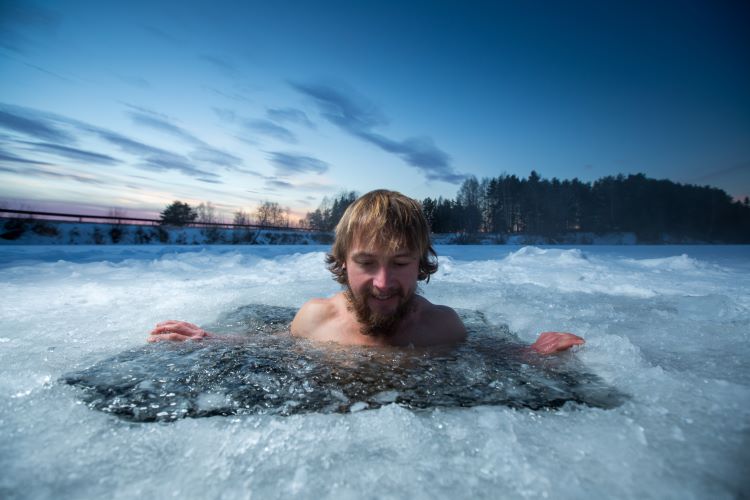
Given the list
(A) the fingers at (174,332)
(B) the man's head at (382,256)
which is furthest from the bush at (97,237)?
(B) the man's head at (382,256)

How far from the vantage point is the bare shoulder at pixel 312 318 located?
2.39 m

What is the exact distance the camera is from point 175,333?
2.16 meters

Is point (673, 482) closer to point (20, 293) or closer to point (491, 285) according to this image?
point (491, 285)

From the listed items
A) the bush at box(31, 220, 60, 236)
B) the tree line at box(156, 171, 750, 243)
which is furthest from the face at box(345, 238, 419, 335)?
the tree line at box(156, 171, 750, 243)

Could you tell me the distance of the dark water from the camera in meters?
1.30

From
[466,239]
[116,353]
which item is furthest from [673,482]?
[466,239]

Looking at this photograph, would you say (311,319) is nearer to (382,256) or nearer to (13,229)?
(382,256)

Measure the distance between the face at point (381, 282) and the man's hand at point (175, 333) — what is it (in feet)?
3.54

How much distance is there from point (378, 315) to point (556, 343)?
1101mm

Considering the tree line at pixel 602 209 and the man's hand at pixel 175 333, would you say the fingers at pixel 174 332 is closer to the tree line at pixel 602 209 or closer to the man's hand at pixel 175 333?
the man's hand at pixel 175 333

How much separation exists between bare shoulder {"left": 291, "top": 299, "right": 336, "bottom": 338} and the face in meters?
0.45

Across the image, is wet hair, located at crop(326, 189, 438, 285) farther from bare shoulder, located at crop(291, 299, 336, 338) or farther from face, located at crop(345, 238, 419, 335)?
bare shoulder, located at crop(291, 299, 336, 338)

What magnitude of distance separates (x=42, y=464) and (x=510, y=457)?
4.30 ft

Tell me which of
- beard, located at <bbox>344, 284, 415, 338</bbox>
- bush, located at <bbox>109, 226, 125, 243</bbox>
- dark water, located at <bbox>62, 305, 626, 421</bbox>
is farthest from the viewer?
bush, located at <bbox>109, 226, 125, 243</bbox>
